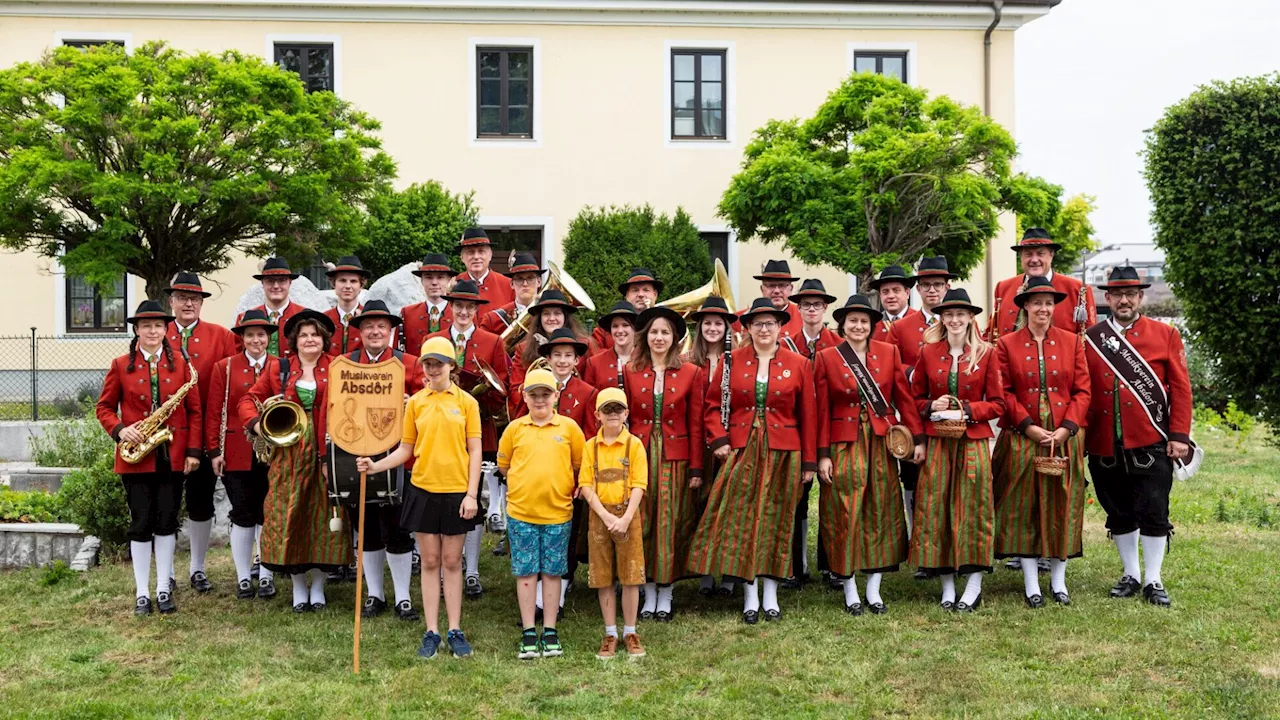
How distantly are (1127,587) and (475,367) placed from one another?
15.1 feet

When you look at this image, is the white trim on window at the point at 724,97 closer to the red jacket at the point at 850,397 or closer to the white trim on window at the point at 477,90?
the white trim on window at the point at 477,90

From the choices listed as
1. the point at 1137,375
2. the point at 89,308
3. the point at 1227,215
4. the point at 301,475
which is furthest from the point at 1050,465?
the point at 89,308

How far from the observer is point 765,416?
7125 millimetres

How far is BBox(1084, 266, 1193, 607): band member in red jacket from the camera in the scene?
731cm

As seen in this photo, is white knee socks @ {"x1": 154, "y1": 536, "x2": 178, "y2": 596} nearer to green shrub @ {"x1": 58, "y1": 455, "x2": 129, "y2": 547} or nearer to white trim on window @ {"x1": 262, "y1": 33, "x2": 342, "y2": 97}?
green shrub @ {"x1": 58, "y1": 455, "x2": 129, "y2": 547}

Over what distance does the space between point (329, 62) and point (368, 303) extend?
1453cm

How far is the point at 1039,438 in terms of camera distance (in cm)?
714

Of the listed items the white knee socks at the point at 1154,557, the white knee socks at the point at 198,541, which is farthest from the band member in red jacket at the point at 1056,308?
the white knee socks at the point at 198,541

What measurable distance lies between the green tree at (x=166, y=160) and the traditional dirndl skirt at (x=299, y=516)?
314 inches

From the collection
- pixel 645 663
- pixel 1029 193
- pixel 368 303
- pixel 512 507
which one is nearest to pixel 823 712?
pixel 645 663

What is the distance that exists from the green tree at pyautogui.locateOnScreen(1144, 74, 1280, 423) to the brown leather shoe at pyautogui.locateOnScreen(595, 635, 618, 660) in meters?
8.60

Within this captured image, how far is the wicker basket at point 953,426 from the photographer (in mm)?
7055

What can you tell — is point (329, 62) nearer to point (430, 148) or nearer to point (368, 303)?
point (430, 148)

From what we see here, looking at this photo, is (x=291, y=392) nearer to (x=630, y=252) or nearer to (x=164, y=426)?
(x=164, y=426)
